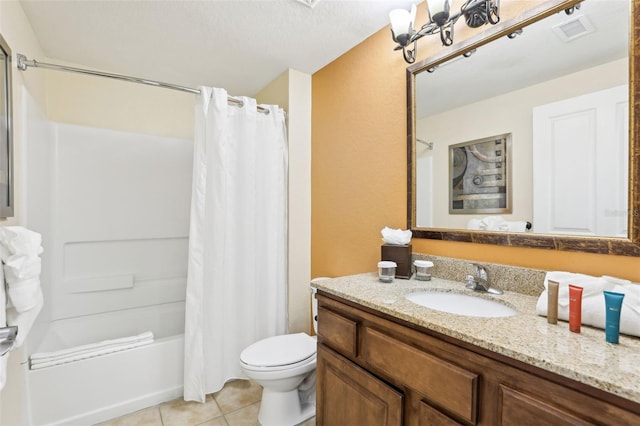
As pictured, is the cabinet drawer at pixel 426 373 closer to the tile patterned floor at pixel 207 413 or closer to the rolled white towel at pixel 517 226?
the rolled white towel at pixel 517 226

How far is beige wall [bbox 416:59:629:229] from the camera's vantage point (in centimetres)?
104

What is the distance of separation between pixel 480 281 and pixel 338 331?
64 cm

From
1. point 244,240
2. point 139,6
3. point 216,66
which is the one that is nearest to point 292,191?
point 244,240

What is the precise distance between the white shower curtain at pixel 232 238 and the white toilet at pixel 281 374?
383mm

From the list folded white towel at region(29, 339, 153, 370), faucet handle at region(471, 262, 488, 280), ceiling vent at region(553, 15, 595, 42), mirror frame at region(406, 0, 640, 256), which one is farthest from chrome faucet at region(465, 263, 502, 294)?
folded white towel at region(29, 339, 153, 370)

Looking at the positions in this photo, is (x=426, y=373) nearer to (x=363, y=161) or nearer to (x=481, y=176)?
(x=481, y=176)

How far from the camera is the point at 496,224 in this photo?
1.29 m

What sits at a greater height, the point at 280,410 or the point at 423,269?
the point at 423,269

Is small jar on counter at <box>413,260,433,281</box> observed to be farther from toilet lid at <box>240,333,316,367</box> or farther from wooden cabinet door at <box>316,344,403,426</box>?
toilet lid at <box>240,333,316,367</box>

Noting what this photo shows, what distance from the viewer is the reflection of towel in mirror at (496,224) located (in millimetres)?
1214

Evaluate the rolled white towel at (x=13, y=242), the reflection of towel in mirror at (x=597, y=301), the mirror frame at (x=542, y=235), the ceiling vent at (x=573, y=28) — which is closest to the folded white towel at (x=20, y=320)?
the rolled white towel at (x=13, y=242)

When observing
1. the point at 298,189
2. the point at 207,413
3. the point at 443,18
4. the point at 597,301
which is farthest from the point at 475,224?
the point at 207,413

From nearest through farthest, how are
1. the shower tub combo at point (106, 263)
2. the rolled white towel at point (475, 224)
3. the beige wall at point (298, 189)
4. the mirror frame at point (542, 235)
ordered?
1. the mirror frame at point (542, 235)
2. the rolled white towel at point (475, 224)
3. the shower tub combo at point (106, 263)
4. the beige wall at point (298, 189)

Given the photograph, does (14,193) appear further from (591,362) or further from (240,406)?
(591,362)
